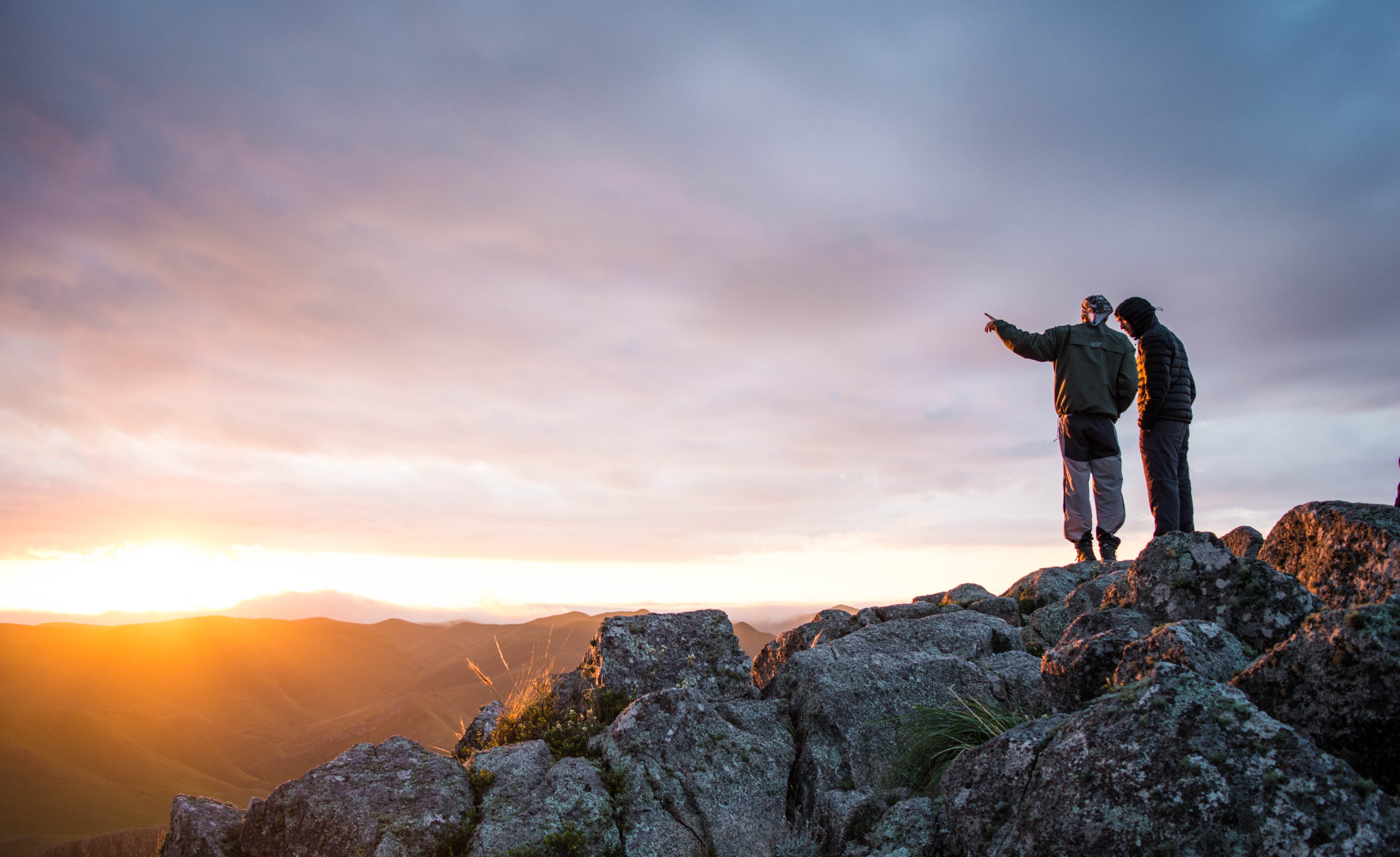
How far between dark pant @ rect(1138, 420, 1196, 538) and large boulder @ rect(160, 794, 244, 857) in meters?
12.7

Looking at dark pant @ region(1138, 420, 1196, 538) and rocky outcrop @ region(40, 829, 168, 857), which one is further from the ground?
dark pant @ region(1138, 420, 1196, 538)

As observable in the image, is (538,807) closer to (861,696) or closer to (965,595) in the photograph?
(861,696)

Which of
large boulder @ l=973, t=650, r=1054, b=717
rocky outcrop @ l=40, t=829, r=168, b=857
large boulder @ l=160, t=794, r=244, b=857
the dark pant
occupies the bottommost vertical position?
rocky outcrop @ l=40, t=829, r=168, b=857

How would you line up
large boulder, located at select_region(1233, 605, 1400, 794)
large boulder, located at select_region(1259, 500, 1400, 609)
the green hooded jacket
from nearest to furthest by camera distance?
large boulder, located at select_region(1233, 605, 1400, 794) < large boulder, located at select_region(1259, 500, 1400, 609) < the green hooded jacket

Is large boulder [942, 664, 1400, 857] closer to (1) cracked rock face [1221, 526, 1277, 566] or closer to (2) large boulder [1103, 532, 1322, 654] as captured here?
(2) large boulder [1103, 532, 1322, 654]

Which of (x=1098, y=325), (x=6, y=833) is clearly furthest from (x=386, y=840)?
(x=6, y=833)

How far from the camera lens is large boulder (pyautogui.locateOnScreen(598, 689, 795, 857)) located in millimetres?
6266

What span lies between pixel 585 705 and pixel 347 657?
196094 millimetres

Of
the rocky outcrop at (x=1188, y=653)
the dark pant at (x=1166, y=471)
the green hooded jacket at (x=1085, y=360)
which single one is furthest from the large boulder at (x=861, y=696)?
the green hooded jacket at (x=1085, y=360)

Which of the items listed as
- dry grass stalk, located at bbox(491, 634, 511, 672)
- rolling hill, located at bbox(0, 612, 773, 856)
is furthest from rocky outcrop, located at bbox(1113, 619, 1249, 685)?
→ rolling hill, located at bbox(0, 612, 773, 856)

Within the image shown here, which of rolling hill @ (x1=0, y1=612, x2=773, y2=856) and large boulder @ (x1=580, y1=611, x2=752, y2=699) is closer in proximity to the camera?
large boulder @ (x1=580, y1=611, x2=752, y2=699)

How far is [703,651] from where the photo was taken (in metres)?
9.00

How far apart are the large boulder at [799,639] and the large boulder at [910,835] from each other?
15.1ft

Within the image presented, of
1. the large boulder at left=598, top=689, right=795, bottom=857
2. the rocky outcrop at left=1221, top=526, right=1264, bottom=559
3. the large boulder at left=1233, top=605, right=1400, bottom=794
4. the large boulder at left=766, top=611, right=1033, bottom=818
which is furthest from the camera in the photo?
the rocky outcrop at left=1221, top=526, right=1264, bottom=559
